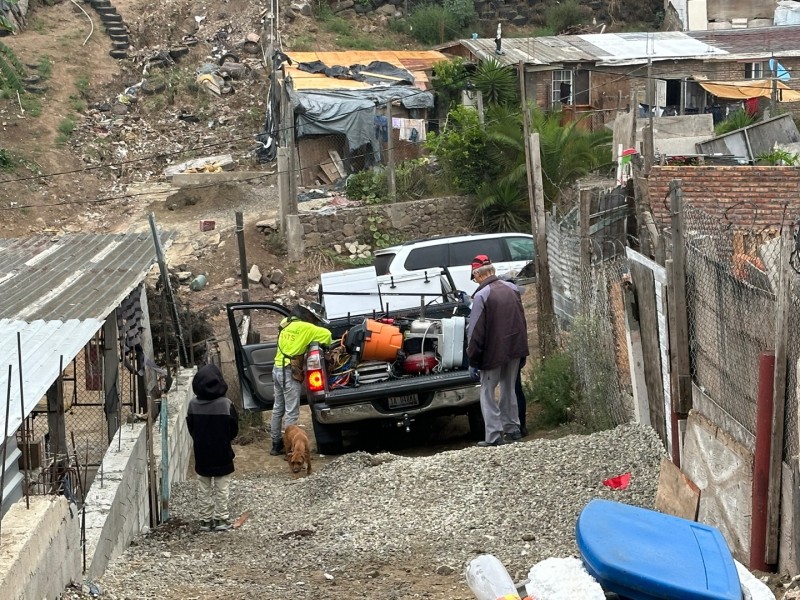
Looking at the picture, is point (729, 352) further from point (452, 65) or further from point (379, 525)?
point (452, 65)

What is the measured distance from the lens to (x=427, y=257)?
17766mm

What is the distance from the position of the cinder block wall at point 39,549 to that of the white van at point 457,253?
12.3 meters

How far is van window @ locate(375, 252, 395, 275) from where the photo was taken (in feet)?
59.1

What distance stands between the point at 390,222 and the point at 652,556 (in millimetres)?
18909

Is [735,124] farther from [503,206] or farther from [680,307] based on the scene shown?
[680,307]

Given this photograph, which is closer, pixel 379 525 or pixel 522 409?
pixel 379 525

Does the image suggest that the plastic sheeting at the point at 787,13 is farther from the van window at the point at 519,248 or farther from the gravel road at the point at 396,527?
the gravel road at the point at 396,527

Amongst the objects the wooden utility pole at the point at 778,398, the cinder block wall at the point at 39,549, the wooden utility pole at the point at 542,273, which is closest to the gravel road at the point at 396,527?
the cinder block wall at the point at 39,549

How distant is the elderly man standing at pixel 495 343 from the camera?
31.1 feet

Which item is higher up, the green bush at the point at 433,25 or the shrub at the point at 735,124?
the green bush at the point at 433,25

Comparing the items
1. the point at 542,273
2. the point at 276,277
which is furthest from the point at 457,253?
the point at 542,273

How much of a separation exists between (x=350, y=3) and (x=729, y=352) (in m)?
31.7

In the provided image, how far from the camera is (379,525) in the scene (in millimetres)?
7504

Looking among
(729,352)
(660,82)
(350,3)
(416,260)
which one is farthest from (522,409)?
(350,3)
